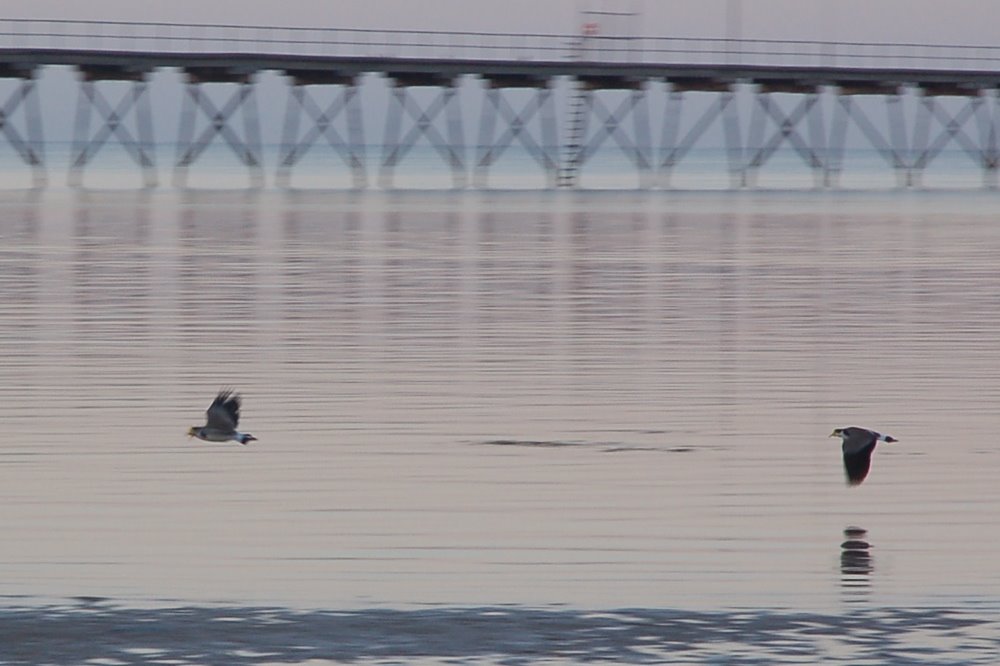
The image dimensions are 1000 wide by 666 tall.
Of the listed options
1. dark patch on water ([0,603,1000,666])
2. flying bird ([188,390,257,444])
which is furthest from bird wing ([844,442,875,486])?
flying bird ([188,390,257,444])

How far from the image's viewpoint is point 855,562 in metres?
10.8

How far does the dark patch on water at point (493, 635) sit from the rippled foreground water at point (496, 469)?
0.02 meters

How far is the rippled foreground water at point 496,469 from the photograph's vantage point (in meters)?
9.29

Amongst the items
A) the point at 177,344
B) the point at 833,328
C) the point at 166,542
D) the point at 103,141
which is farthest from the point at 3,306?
the point at 103,141

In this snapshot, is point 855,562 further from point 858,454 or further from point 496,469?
point 496,469

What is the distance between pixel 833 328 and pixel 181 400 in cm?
947

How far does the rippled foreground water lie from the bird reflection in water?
3 centimetres

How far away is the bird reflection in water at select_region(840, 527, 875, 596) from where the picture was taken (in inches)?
403

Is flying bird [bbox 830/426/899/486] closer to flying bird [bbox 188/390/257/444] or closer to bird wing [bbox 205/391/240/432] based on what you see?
flying bird [bbox 188/390/257/444]

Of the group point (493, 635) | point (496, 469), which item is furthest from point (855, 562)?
point (496, 469)

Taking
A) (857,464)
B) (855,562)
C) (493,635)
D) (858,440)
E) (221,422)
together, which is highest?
(221,422)

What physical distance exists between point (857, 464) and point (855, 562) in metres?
1.10

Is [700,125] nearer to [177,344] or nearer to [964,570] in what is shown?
[177,344]

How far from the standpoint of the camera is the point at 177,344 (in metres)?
21.6
